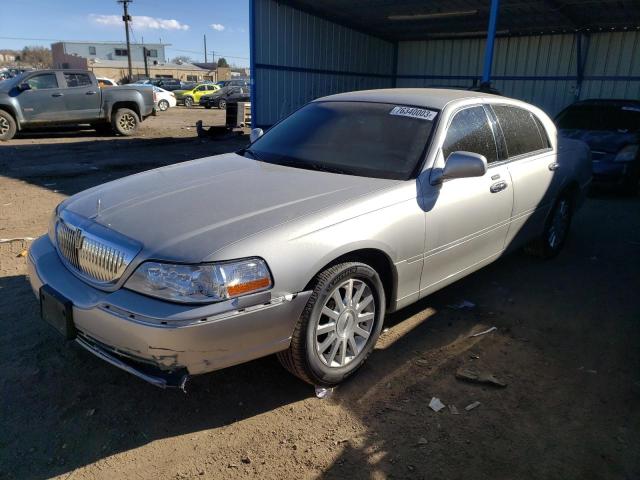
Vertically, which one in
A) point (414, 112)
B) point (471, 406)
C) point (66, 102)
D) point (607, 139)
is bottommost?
point (471, 406)

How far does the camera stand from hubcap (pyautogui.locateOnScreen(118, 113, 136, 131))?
48.9 feet

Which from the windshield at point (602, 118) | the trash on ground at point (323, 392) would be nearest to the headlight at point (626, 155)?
the windshield at point (602, 118)

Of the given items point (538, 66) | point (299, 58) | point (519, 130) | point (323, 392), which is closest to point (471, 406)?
point (323, 392)

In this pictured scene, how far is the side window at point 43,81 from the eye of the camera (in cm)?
1327

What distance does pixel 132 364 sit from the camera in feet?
8.16

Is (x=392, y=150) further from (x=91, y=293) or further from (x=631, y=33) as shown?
(x=631, y=33)

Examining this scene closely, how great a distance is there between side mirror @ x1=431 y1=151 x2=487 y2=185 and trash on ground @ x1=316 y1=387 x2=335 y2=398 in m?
1.52

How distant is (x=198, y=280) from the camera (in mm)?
2338

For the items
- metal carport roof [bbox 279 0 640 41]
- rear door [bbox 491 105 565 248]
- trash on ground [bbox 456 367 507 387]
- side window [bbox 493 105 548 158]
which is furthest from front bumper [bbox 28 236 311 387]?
metal carport roof [bbox 279 0 640 41]

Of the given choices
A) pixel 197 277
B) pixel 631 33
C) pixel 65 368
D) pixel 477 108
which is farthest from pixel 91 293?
pixel 631 33

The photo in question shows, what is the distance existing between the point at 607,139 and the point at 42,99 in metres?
13.4

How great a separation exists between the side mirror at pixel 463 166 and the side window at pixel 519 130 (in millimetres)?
1131

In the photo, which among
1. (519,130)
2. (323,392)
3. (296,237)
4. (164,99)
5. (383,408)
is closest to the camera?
(296,237)

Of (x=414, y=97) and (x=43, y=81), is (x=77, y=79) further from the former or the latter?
(x=414, y=97)
